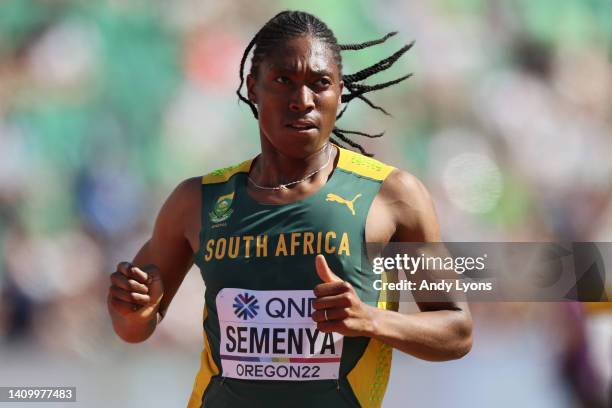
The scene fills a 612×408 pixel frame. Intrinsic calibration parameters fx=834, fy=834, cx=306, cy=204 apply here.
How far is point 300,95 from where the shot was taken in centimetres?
244

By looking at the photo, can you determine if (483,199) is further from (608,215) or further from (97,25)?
(97,25)

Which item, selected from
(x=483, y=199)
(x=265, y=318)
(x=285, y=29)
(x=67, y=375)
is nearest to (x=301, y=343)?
(x=265, y=318)

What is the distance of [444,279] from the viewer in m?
2.40

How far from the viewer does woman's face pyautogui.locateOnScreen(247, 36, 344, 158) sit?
2457mm

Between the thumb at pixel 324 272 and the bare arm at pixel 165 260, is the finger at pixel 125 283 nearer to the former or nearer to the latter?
the bare arm at pixel 165 260

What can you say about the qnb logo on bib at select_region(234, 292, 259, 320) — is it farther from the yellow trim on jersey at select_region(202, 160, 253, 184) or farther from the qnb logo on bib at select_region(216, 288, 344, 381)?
the yellow trim on jersey at select_region(202, 160, 253, 184)

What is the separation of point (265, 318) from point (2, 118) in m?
4.76

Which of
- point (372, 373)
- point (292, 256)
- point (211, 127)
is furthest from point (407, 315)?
point (211, 127)

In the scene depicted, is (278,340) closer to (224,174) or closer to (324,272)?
(324,272)

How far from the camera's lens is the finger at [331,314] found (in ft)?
6.48

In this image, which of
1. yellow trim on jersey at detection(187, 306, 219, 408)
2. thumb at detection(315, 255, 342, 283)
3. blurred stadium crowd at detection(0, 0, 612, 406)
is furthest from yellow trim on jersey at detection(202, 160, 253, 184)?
blurred stadium crowd at detection(0, 0, 612, 406)

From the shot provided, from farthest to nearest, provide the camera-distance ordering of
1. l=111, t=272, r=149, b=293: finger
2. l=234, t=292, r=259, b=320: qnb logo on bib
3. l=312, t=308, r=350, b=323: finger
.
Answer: l=234, t=292, r=259, b=320: qnb logo on bib → l=111, t=272, r=149, b=293: finger → l=312, t=308, r=350, b=323: finger

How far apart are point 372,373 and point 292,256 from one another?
405 millimetres

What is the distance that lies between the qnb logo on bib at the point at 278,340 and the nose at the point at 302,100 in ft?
1.75
